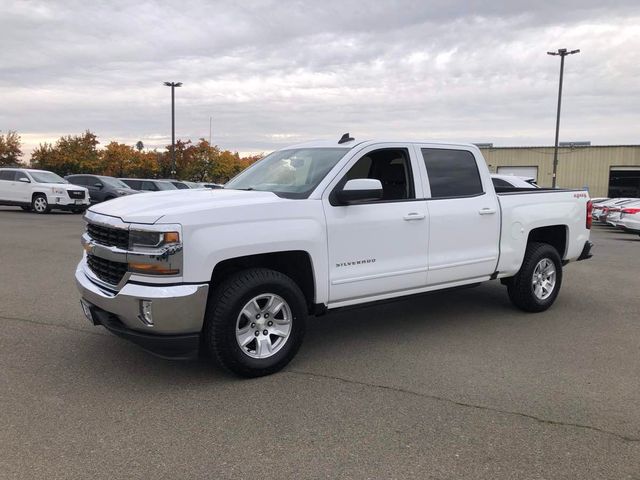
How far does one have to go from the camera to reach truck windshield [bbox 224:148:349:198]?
4.77 meters

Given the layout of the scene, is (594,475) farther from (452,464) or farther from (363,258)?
(363,258)

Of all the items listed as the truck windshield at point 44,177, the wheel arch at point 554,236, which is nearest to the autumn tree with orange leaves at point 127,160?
the truck windshield at point 44,177

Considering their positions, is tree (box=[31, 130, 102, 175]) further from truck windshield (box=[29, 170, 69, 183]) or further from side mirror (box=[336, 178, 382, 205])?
side mirror (box=[336, 178, 382, 205])

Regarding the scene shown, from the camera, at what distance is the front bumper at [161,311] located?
12.4 ft

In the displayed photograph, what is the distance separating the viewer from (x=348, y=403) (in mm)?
3854

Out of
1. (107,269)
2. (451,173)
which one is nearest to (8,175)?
(107,269)

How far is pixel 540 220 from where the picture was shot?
20.6 feet

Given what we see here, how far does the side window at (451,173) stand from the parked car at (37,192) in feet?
64.1

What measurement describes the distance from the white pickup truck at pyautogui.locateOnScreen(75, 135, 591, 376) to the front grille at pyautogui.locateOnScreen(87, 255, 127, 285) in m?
0.02

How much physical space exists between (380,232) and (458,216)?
3.52 ft

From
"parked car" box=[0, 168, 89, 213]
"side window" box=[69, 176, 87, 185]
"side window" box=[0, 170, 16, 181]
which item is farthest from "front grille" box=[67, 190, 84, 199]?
"side window" box=[69, 176, 87, 185]

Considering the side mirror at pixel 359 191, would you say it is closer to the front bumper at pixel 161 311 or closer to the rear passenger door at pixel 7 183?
the front bumper at pixel 161 311

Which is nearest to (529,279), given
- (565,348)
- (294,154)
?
(565,348)

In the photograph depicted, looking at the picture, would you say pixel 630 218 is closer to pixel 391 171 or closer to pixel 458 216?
pixel 458 216
